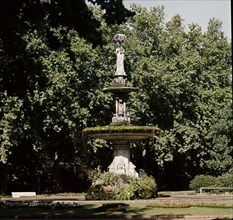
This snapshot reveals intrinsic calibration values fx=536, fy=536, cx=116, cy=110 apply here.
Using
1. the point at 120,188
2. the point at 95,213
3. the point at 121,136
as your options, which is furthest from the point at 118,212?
the point at 121,136

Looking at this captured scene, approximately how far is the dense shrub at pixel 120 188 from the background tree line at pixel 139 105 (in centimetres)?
928

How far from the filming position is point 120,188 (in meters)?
25.1

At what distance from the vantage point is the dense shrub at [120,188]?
24.8 metres

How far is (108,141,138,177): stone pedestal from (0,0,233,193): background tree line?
767cm

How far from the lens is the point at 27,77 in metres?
15.5

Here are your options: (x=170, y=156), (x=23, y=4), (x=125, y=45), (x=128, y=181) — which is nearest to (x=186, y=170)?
(x=170, y=156)

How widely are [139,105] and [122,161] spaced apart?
1209 centimetres

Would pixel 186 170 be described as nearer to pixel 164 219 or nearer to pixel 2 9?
pixel 164 219

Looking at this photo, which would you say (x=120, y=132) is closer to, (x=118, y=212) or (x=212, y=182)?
(x=118, y=212)

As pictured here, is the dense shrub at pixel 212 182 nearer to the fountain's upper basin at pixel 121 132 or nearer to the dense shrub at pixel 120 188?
the dense shrub at pixel 120 188

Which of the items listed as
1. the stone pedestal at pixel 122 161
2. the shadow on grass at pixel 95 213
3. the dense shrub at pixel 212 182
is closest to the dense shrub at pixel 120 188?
the stone pedestal at pixel 122 161

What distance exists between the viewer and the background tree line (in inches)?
1442

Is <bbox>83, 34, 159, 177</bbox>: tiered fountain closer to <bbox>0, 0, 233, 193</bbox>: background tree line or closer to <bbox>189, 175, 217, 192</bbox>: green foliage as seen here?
<bbox>0, 0, 233, 193</bbox>: background tree line

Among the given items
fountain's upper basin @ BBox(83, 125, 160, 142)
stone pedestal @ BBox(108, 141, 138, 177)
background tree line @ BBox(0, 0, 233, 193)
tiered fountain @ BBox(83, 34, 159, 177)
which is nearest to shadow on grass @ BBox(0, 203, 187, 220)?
fountain's upper basin @ BBox(83, 125, 160, 142)
